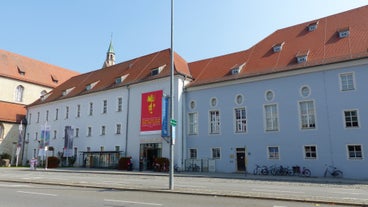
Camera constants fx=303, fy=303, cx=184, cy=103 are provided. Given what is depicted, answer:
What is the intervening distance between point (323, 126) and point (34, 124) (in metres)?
47.6

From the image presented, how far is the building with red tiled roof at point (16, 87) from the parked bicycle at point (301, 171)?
4721 cm

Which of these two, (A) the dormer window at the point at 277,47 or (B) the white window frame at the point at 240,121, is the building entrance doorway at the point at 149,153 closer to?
(B) the white window frame at the point at 240,121

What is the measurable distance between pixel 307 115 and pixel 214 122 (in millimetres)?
9431

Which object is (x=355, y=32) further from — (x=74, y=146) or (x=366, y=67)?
(x=74, y=146)

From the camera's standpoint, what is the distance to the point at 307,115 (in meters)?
26.7

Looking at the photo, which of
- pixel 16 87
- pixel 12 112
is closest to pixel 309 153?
pixel 12 112

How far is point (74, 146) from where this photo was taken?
147 feet

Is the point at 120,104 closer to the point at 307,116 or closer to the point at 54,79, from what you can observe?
the point at 307,116

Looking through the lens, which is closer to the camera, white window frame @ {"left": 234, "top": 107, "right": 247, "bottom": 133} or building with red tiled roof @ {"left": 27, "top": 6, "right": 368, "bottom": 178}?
building with red tiled roof @ {"left": 27, "top": 6, "right": 368, "bottom": 178}

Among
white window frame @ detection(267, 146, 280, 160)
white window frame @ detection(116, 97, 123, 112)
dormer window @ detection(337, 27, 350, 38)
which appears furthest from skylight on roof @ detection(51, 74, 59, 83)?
dormer window @ detection(337, 27, 350, 38)

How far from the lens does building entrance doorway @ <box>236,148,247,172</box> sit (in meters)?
29.2

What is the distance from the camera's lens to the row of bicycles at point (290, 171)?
957 inches

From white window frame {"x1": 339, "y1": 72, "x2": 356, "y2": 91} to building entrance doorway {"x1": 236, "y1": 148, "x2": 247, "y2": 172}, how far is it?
1037 cm

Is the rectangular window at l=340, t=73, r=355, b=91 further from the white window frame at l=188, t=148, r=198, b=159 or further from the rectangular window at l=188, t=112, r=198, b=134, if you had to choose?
the white window frame at l=188, t=148, r=198, b=159
